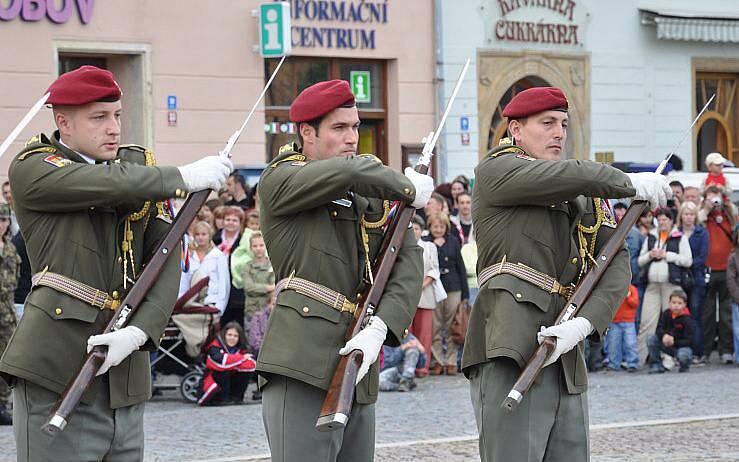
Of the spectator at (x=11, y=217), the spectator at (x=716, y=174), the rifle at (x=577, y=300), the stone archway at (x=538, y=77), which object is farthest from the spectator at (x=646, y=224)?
the rifle at (x=577, y=300)

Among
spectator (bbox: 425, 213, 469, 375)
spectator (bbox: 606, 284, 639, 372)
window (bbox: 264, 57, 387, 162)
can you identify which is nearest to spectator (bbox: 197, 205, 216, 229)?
spectator (bbox: 425, 213, 469, 375)

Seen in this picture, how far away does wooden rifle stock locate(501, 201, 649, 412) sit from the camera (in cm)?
559

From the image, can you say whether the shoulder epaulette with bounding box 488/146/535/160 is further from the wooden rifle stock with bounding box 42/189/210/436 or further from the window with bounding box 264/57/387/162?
the window with bounding box 264/57/387/162

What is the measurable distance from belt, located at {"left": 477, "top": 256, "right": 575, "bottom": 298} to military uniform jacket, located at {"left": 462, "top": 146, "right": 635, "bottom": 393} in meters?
0.02

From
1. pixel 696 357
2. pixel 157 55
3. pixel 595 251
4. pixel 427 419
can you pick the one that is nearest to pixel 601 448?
pixel 427 419

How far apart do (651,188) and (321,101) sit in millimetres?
1295

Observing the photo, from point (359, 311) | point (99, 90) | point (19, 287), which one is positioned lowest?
point (19, 287)

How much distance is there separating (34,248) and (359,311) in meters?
1.18

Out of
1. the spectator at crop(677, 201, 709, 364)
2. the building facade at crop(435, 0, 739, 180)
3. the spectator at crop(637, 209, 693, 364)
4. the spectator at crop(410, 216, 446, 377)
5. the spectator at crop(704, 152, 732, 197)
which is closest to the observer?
the spectator at crop(410, 216, 446, 377)

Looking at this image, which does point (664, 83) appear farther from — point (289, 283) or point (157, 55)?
point (289, 283)

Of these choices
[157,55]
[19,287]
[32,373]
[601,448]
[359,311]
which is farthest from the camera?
[157,55]

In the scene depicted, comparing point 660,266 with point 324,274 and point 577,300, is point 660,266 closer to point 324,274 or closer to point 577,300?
point 577,300

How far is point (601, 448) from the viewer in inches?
377

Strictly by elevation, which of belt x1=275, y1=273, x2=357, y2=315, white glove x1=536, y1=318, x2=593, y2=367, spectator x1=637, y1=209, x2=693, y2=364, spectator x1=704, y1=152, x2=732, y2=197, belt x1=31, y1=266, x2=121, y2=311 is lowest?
spectator x1=637, y1=209, x2=693, y2=364
